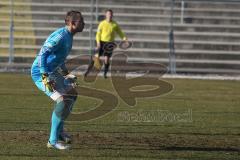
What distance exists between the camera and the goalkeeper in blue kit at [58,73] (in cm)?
991

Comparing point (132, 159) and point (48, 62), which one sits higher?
point (48, 62)

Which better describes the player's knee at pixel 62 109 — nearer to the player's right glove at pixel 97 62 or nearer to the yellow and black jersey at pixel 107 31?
the yellow and black jersey at pixel 107 31

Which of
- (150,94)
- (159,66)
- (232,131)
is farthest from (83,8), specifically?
(232,131)

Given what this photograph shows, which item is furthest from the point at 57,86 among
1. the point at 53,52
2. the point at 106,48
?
the point at 106,48

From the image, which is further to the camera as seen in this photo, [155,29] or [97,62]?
[155,29]

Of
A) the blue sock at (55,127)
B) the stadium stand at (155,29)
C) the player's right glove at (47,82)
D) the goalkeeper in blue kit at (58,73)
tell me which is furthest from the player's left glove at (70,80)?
the stadium stand at (155,29)

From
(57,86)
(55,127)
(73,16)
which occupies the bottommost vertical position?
(55,127)

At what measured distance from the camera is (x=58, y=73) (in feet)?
34.0

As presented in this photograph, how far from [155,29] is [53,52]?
765 inches

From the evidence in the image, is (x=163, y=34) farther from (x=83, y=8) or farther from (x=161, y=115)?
(x=161, y=115)

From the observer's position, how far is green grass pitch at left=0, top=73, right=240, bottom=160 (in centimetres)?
980

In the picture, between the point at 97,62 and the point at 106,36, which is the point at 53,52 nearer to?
the point at 106,36

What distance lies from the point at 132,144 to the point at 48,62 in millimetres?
1789

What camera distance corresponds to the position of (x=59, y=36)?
394 inches
